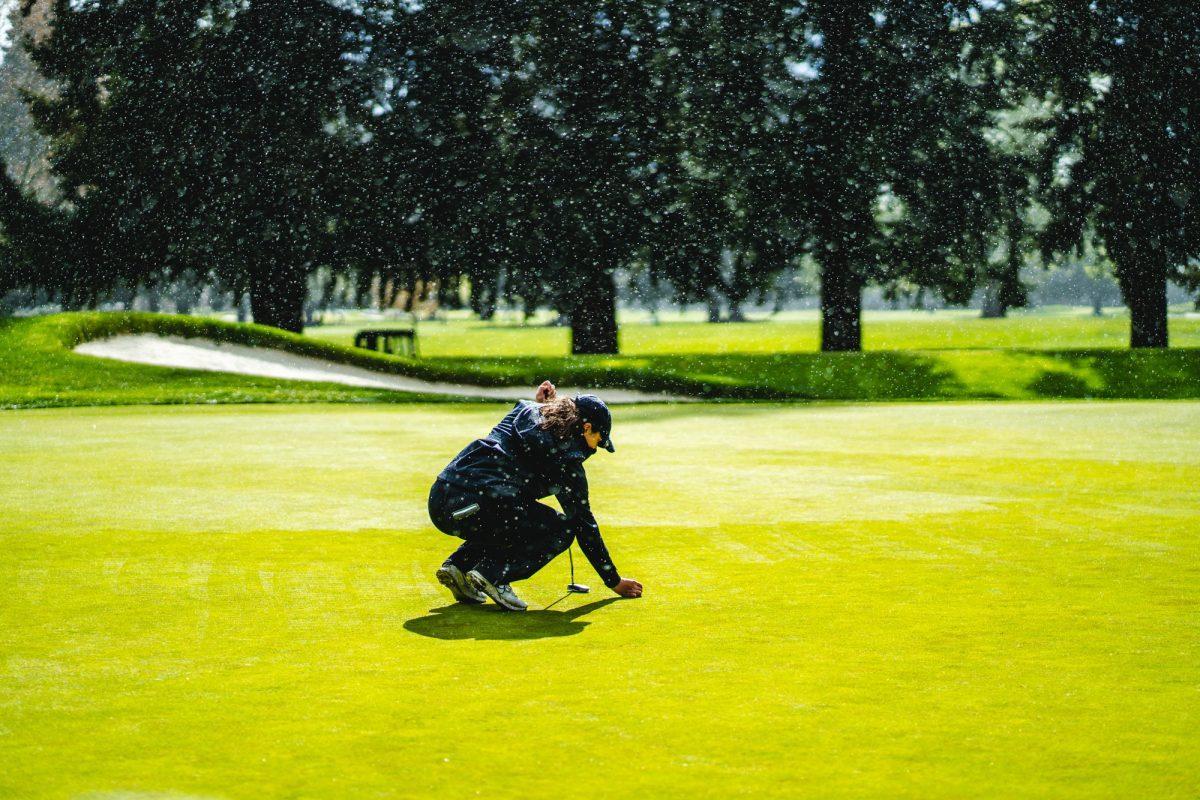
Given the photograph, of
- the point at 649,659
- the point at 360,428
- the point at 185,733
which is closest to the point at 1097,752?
the point at 649,659

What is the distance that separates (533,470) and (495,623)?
2.66 ft

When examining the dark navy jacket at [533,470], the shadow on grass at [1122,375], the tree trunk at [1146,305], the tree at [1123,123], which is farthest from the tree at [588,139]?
the dark navy jacket at [533,470]

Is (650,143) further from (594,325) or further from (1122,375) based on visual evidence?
(1122,375)

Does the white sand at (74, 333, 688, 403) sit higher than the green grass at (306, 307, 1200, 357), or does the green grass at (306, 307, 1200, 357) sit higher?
the green grass at (306, 307, 1200, 357)

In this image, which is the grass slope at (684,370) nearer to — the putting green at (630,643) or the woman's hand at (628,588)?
the putting green at (630,643)

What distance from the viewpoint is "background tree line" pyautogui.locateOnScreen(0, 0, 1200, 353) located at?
3391cm

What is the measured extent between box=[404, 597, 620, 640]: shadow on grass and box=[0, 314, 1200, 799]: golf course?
0.10 feet

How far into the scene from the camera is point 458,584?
7.91 metres

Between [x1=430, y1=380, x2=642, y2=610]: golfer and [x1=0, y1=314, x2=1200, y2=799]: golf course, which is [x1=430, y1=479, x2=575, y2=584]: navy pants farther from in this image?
[x1=0, y1=314, x2=1200, y2=799]: golf course

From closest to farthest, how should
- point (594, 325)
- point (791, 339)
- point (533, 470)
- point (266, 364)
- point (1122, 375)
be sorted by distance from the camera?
1. point (533, 470)
2. point (266, 364)
3. point (1122, 375)
4. point (594, 325)
5. point (791, 339)

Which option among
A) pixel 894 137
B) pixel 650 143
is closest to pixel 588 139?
pixel 650 143

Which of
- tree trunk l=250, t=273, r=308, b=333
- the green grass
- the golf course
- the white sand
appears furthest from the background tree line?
the golf course

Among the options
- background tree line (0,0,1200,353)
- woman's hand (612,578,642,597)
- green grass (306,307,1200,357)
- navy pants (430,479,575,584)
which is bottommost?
woman's hand (612,578,642,597)

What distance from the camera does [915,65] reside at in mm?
34281
